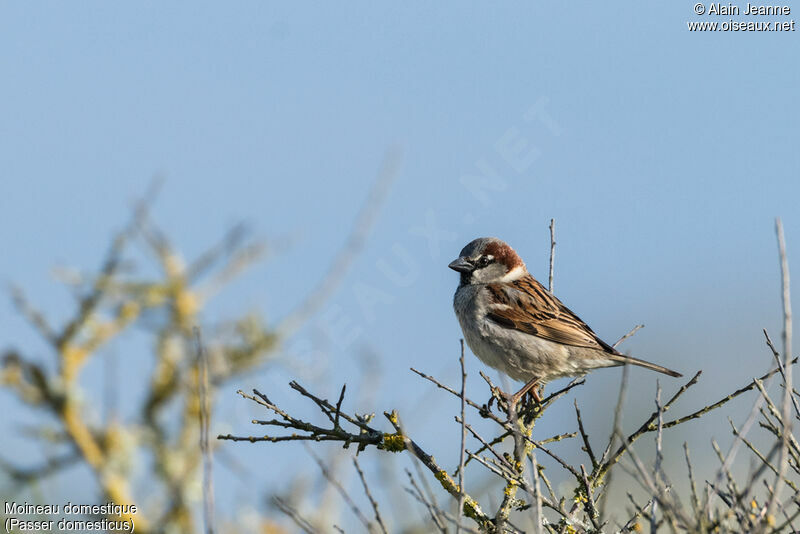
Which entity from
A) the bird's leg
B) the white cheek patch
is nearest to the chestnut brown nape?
the white cheek patch

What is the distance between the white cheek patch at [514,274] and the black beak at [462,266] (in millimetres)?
220

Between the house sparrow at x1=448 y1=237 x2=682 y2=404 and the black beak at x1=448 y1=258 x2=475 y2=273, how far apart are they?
44 mm

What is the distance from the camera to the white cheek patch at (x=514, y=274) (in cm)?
623

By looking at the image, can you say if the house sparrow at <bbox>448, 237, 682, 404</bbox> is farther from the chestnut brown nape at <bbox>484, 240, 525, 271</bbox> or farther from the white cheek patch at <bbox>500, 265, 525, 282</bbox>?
the chestnut brown nape at <bbox>484, 240, 525, 271</bbox>

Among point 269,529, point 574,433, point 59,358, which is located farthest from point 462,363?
point 59,358

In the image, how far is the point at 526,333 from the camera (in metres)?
5.71

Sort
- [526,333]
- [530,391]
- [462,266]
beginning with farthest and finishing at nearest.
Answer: [462,266]
[526,333]
[530,391]

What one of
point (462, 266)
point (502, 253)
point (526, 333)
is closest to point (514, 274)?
point (502, 253)

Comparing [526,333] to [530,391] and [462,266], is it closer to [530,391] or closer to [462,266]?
[530,391]

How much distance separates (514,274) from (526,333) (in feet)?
2.25

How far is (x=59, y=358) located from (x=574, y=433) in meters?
3.46

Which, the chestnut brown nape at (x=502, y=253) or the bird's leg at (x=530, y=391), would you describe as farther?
the chestnut brown nape at (x=502, y=253)

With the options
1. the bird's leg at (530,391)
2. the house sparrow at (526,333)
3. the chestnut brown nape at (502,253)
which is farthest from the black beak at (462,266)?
the bird's leg at (530,391)

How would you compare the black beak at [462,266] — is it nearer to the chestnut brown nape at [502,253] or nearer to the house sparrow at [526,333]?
the house sparrow at [526,333]
